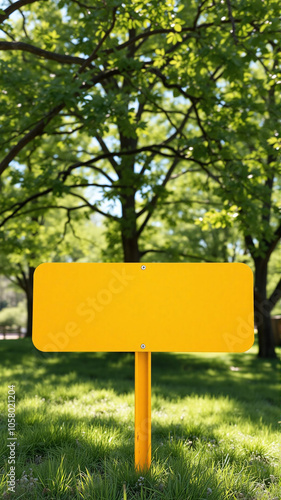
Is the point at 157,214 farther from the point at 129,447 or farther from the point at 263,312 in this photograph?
the point at 129,447

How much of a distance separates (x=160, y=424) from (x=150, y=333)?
77.2 inches

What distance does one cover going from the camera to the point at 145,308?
2572 mm

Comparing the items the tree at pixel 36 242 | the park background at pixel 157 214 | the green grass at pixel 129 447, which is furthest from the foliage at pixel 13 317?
the green grass at pixel 129 447

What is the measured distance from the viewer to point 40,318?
260 cm

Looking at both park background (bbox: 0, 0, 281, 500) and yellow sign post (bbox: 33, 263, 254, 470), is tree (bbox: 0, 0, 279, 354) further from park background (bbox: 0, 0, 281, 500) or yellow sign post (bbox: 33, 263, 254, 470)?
yellow sign post (bbox: 33, 263, 254, 470)

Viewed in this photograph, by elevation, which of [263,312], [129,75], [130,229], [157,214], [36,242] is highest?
[129,75]

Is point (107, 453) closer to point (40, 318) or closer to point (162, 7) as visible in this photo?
point (40, 318)

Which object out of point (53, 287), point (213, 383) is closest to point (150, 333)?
point (53, 287)

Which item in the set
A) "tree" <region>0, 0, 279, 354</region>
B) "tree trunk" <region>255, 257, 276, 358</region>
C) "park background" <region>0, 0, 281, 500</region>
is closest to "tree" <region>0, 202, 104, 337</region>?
"park background" <region>0, 0, 281, 500</region>

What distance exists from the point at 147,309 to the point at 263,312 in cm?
1125

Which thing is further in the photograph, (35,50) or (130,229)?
(130,229)

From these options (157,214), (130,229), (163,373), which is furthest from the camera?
(157,214)

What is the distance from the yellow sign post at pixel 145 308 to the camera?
2.56 metres

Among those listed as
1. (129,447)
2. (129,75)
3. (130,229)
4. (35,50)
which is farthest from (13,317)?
(129,447)
